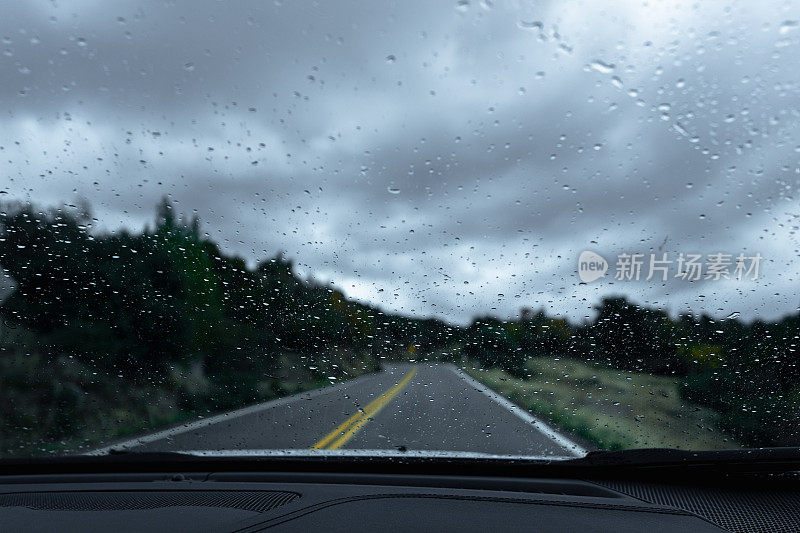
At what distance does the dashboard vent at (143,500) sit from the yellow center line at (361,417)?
163 centimetres

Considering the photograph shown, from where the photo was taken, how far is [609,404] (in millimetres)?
4590

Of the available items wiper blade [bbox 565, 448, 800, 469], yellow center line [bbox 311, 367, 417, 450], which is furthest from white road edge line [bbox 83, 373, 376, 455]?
wiper blade [bbox 565, 448, 800, 469]

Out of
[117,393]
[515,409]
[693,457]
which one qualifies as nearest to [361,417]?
[515,409]

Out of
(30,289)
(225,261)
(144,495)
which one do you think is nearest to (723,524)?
(144,495)

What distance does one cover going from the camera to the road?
4.44 m

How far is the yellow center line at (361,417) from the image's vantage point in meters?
4.64

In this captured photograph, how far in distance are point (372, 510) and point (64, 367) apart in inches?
162

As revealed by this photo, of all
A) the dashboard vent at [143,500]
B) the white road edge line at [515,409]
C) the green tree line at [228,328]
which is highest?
the green tree line at [228,328]

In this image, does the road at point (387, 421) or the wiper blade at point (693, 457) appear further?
the road at point (387, 421)

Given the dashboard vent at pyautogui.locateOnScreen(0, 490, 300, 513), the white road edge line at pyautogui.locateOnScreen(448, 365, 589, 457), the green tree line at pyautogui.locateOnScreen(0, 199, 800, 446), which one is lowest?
the dashboard vent at pyautogui.locateOnScreen(0, 490, 300, 513)

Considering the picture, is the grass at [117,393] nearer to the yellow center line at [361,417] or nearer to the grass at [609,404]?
the yellow center line at [361,417]

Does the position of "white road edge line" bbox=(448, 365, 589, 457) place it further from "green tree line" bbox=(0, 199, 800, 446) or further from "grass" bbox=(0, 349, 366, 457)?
"grass" bbox=(0, 349, 366, 457)

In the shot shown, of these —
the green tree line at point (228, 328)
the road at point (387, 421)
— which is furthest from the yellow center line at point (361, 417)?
the green tree line at point (228, 328)

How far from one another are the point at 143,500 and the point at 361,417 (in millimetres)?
2605
